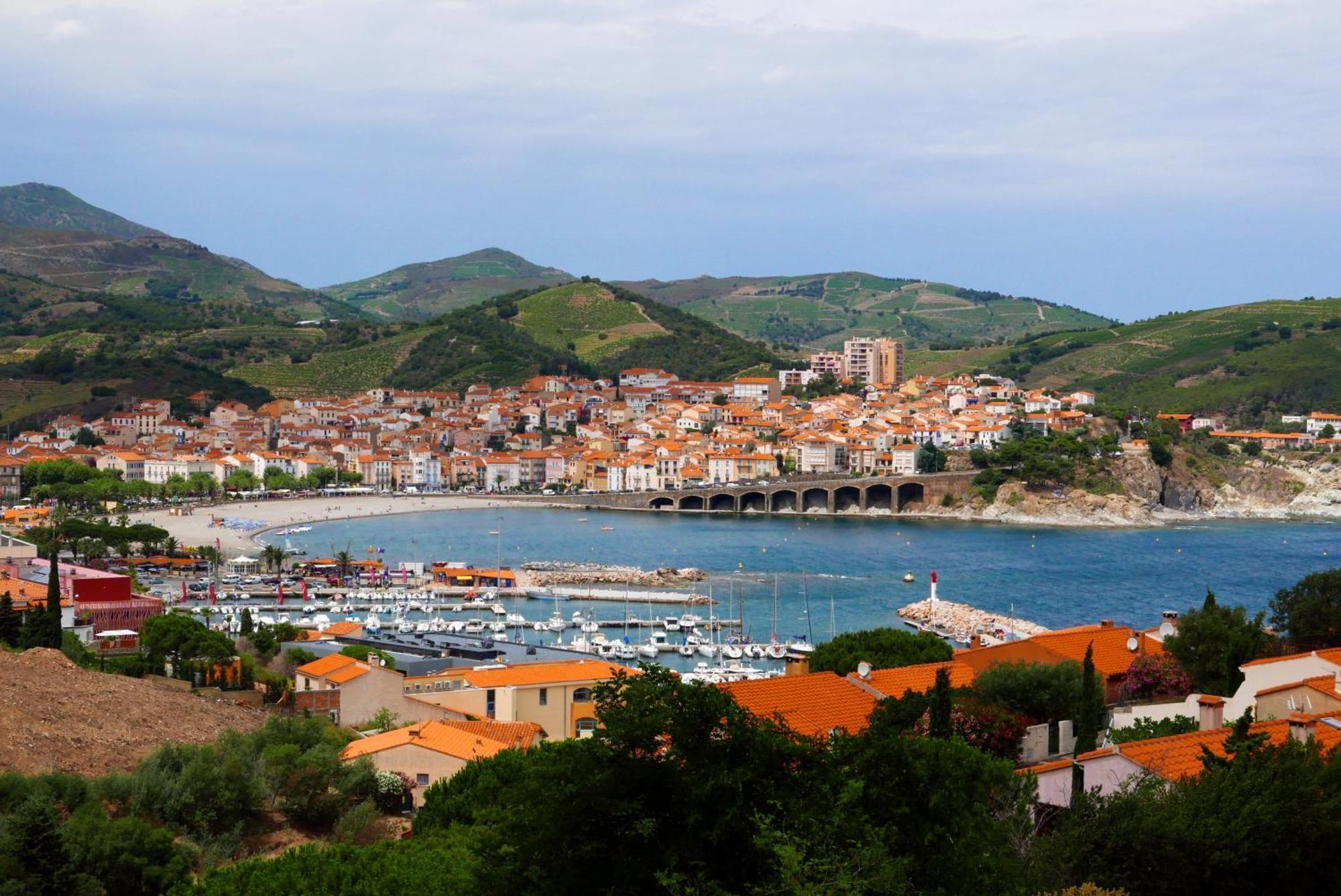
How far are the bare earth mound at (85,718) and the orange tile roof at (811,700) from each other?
484 cm

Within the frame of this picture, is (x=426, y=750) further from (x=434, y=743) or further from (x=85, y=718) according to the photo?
(x=85, y=718)

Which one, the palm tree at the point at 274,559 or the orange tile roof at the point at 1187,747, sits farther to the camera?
the palm tree at the point at 274,559

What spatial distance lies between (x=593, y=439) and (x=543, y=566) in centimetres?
3297

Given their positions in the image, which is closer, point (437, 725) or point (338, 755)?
point (338, 755)

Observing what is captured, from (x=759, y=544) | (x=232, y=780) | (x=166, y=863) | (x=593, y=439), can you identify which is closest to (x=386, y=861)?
(x=166, y=863)

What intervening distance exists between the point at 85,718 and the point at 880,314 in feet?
559

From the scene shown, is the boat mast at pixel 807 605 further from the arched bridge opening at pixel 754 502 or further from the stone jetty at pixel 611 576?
the arched bridge opening at pixel 754 502

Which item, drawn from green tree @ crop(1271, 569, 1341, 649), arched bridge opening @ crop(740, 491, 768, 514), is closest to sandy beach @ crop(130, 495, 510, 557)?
arched bridge opening @ crop(740, 491, 768, 514)

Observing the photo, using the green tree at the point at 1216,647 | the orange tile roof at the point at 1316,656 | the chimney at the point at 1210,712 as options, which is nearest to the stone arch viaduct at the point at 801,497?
the green tree at the point at 1216,647

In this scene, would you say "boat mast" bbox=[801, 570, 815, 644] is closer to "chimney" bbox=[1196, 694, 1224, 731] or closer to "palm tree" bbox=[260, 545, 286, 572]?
"palm tree" bbox=[260, 545, 286, 572]

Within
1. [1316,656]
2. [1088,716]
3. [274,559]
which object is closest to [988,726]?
[1088,716]

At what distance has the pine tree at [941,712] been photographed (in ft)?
29.2

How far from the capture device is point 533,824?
5.73 m

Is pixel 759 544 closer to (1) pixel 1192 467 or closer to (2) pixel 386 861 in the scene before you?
(1) pixel 1192 467
